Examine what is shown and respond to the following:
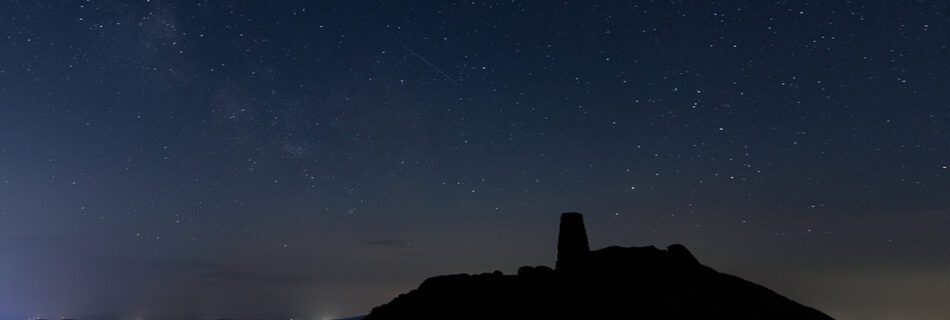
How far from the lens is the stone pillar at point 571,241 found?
41375 mm

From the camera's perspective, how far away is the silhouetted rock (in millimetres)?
36500

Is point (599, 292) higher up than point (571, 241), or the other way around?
point (571, 241)

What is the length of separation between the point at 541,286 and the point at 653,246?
930cm

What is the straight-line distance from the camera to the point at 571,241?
41500 mm

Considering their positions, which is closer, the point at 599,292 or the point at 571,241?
the point at 599,292

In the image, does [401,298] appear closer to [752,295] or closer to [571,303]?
[571,303]

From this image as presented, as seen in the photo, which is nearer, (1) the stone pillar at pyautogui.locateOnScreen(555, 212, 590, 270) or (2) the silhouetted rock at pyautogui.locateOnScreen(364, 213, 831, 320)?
(2) the silhouetted rock at pyautogui.locateOnScreen(364, 213, 831, 320)

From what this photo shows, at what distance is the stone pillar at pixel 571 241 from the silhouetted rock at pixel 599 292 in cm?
6

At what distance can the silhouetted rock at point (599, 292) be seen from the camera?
36500 mm

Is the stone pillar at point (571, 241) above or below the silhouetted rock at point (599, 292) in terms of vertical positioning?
above

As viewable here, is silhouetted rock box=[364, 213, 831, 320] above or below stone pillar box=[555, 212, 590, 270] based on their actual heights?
below

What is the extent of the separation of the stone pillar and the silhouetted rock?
2.3 inches

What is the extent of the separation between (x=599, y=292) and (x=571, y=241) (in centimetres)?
462

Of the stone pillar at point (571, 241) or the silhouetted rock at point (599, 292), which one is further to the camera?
the stone pillar at point (571, 241)
